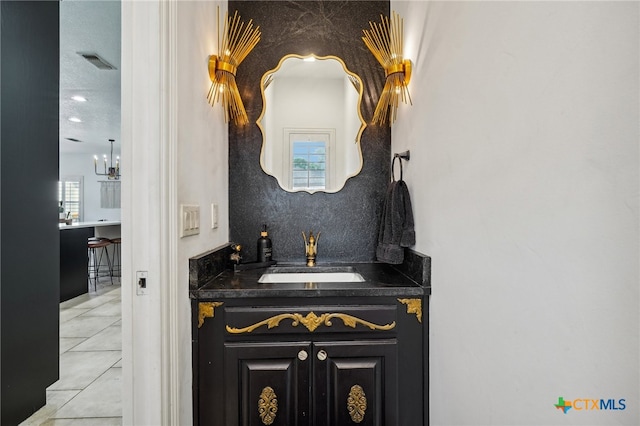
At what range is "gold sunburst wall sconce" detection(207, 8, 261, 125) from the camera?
4.90 feet

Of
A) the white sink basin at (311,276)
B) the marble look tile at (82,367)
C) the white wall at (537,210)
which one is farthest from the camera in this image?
the marble look tile at (82,367)

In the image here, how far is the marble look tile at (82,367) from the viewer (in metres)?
2.10

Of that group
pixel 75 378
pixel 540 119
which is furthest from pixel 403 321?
pixel 75 378

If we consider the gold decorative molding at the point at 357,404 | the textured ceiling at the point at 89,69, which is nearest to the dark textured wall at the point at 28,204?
the textured ceiling at the point at 89,69

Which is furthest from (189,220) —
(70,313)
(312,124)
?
(70,313)

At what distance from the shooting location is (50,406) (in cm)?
186

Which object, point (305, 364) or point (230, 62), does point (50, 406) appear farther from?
point (230, 62)

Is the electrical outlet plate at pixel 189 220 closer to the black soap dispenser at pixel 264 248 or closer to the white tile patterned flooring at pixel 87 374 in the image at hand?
the black soap dispenser at pixel 264 248

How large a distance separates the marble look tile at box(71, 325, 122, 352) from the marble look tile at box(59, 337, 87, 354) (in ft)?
0.17

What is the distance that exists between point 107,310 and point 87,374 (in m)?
1.60

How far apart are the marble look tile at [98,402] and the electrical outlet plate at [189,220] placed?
139cm

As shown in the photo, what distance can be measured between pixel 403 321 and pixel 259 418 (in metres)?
0.72

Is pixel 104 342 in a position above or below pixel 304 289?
below

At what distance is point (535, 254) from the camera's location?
2.25 feet
